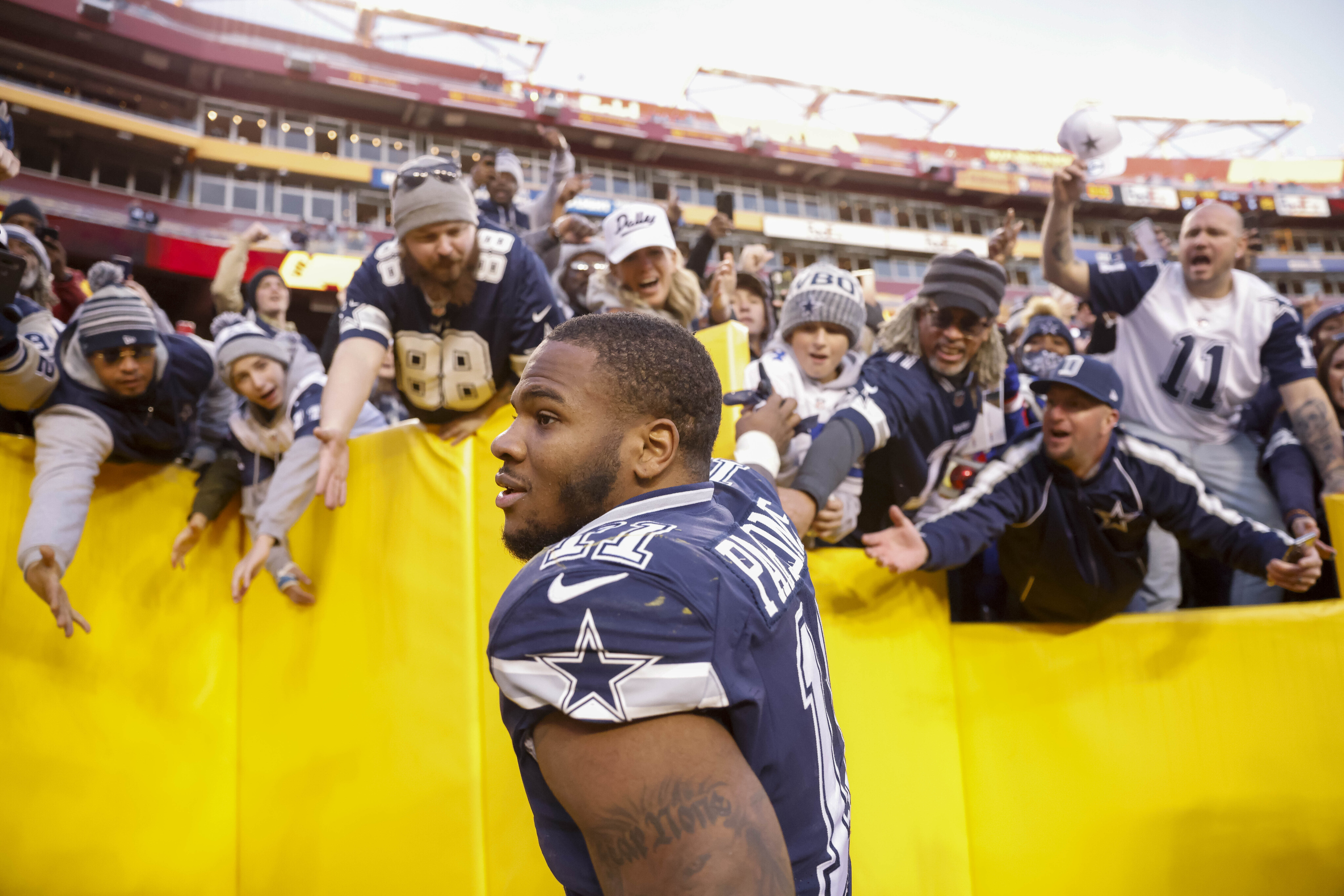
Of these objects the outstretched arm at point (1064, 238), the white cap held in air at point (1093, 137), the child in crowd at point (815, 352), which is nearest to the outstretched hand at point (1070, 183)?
the outstretched arm at point (1064, 238)

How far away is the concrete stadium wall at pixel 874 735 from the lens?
106 inches

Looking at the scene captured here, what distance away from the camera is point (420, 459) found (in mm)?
3000

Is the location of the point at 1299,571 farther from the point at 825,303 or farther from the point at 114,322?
the point at 114,322

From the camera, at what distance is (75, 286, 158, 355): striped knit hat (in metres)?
3.28

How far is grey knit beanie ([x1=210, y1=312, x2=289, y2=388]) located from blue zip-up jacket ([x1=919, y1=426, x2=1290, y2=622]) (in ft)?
9.86

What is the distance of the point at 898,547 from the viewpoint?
2611 mm

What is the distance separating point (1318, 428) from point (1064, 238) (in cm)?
137

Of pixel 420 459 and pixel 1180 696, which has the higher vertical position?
pixel 420 459

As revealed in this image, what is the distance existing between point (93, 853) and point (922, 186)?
40.1 metres

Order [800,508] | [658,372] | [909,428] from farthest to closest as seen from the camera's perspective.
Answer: [909,428] < [800,508] < [658,372]

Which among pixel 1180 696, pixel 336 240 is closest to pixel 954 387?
pixel 1180 696

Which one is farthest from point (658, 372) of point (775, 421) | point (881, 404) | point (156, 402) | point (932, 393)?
point (156, 402)

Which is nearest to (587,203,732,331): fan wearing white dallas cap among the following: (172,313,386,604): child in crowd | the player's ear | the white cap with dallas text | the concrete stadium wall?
the white cap with dallas text

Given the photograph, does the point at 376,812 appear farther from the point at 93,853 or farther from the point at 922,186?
the point at 922,186
